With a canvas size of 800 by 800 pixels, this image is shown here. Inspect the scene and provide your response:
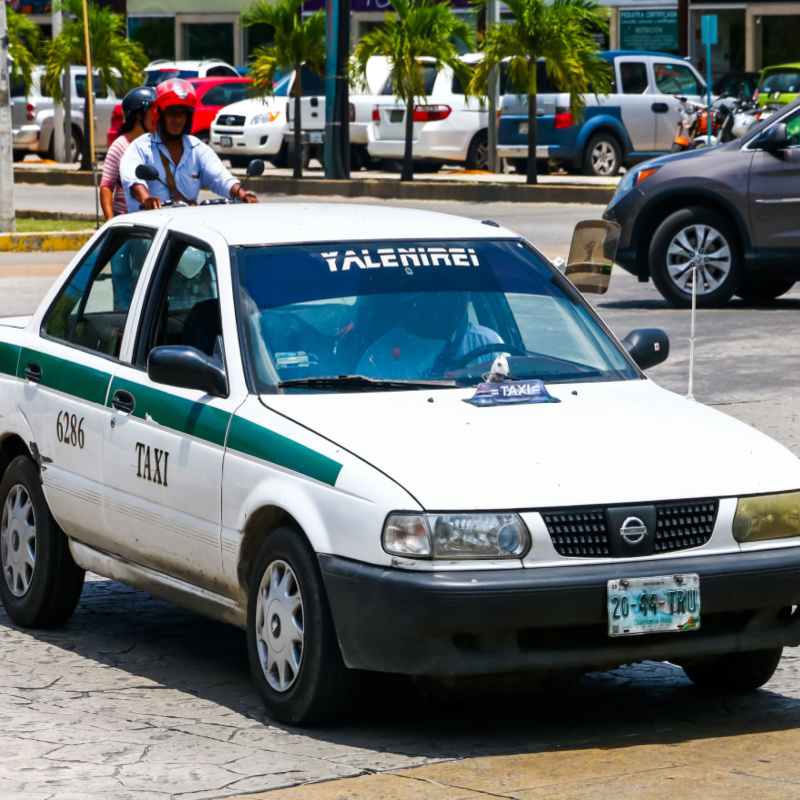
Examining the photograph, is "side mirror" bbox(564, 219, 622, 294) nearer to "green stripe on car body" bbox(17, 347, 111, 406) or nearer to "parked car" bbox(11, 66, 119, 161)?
"green stripe on car body" bbox(17, 347, 111, 406)

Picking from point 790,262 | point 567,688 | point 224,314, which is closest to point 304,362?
point 224,314

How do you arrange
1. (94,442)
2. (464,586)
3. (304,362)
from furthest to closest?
(94,442) → (304,362) → (464,586)

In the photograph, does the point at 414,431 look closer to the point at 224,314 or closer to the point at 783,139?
the point at 224,314

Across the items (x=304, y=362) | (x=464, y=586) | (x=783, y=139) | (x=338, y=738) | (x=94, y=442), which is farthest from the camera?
(x=783, y=139)

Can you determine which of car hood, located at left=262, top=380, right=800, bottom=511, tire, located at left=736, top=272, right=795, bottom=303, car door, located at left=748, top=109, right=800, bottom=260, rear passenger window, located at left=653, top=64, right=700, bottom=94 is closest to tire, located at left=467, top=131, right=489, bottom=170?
rear passenger window, located at left=653, top=64, right=700, bottom=94

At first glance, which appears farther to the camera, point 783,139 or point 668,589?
point 783,139

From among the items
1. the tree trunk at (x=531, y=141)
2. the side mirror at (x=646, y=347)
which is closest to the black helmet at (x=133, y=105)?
the side mirror at (x=646, y=347)

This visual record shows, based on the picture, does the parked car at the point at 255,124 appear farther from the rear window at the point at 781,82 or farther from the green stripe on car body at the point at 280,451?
the green stripe on car body at the point at 280,451

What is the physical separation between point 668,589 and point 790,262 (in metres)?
9.99

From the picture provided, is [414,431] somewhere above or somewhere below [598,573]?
above

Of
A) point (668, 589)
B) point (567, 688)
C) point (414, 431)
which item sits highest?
point (414, 431)

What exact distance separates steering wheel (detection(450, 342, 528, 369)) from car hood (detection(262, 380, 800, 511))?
8.9 inches

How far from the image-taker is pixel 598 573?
4664mm

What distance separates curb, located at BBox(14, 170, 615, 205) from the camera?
2461cm
